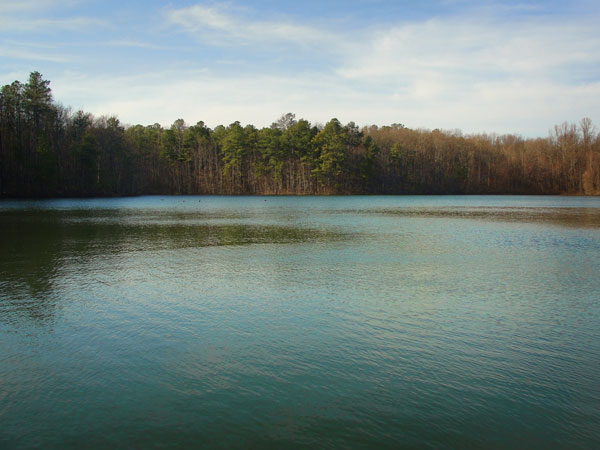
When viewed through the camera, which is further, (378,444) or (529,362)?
(529,362)

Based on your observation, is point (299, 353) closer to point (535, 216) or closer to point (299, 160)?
point (535, 216)

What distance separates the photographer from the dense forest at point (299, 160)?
85062 millimetres

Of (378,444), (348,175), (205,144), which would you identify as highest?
(205,144)

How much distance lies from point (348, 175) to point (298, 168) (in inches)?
478

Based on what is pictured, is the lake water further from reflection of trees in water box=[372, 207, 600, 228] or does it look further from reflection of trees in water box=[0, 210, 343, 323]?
reflection of trees in water box=[372, 207, 600, 228]

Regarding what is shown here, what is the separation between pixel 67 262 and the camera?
58.2ft

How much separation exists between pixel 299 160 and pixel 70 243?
85407mm

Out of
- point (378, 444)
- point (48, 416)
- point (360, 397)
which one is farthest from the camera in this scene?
point (360, 397)

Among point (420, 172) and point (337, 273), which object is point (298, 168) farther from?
point (337, 273)

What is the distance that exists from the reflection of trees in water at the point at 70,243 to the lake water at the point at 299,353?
7.2 inches

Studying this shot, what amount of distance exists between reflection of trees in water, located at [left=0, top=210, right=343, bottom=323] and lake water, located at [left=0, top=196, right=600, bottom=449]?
18 cm

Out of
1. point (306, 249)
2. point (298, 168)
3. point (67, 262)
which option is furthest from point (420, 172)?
point (67, 262)

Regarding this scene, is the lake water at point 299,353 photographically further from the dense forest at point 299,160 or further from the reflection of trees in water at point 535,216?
the dense forest at point 299,160

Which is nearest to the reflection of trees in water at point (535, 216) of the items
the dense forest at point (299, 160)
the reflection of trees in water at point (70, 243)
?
the reflection of trees in water at point (70, 243)
